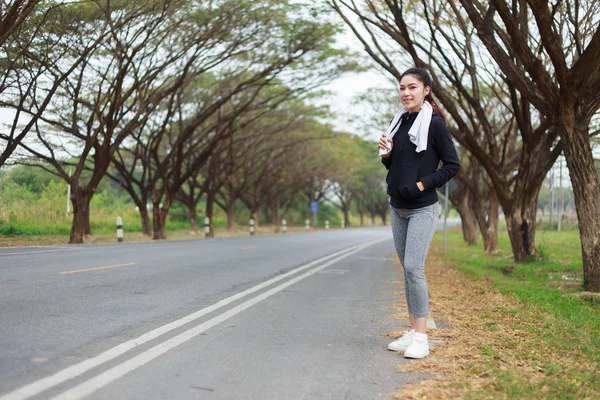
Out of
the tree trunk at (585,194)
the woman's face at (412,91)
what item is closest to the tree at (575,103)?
the tree trunk at (585,194)

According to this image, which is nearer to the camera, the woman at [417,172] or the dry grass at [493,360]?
the dry grass at [493,360]

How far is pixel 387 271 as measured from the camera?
503 inches

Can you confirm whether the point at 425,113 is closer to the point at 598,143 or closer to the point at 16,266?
the point at 16,266

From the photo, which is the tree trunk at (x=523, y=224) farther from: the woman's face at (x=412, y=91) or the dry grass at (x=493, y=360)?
the woman's face at (x=412, y=91)

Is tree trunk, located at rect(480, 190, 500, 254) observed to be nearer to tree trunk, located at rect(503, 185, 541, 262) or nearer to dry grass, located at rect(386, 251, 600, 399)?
tree trunk, located at rect(503, 185, 541, 262)

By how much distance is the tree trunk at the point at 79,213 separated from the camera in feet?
66.0

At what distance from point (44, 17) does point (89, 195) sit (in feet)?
23.6

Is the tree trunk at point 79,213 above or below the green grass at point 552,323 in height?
above

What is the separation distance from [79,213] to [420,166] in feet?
58.7

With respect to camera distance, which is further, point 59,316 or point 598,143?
point 598,143

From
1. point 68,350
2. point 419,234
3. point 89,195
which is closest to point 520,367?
point 419,234

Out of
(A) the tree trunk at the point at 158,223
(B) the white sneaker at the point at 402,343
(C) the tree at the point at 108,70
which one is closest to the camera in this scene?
(B) the white sneaker at the point at 402,343

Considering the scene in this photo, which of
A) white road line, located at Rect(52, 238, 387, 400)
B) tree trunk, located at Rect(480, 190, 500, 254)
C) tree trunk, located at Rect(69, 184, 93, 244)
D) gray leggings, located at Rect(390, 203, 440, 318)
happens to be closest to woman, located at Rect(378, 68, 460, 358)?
gray leggings, located at Rect(390, 203, 440, 318)

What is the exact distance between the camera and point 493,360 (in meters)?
4.52
